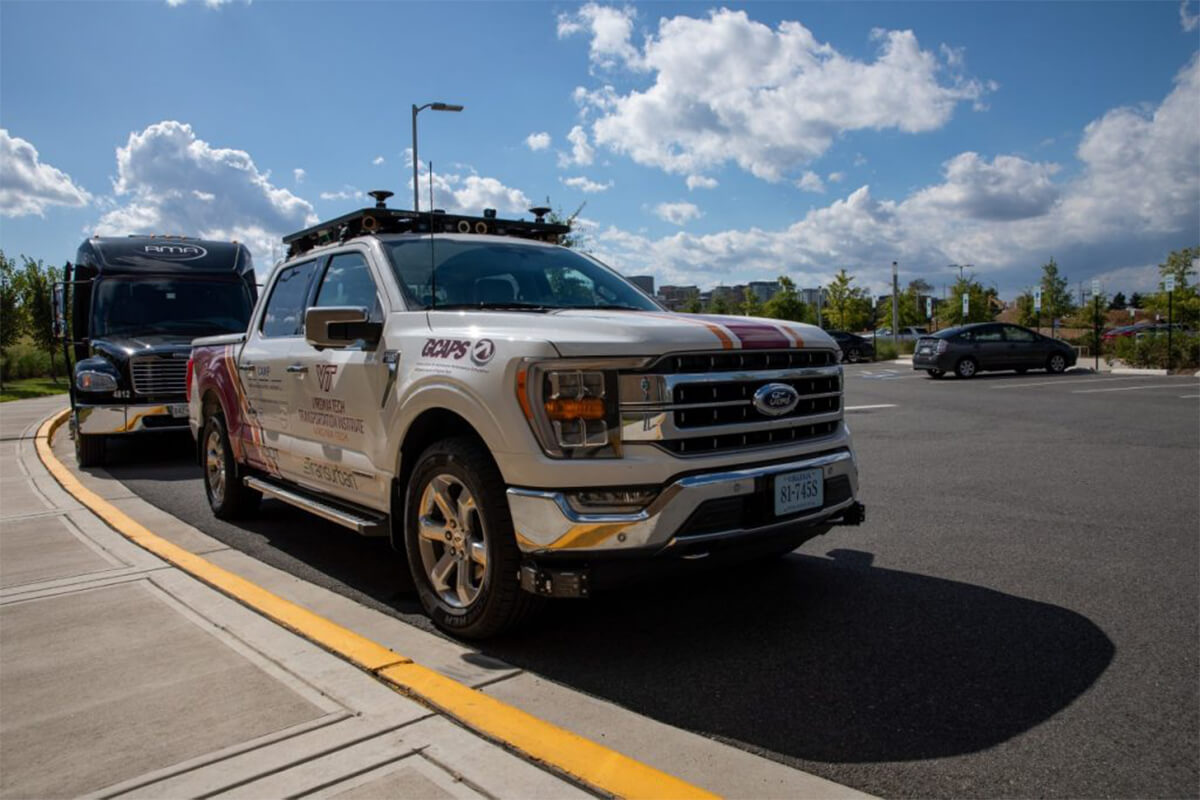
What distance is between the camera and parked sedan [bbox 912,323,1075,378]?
24.3 metres

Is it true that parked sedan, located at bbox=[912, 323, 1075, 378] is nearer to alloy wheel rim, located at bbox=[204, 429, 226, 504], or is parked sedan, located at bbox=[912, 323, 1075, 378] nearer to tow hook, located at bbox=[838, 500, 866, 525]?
alloy wheel rim, located at bbox=[204, 429, 226, 504]

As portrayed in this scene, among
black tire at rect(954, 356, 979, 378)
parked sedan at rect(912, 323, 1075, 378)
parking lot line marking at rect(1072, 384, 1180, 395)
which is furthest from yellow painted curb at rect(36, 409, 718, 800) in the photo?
black tire at rect(954, 356, 979, 378)

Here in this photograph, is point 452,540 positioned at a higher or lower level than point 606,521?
lower

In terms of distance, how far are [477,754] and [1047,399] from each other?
15.9 m

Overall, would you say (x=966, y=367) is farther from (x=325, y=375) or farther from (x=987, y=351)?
(x=325, y=375)

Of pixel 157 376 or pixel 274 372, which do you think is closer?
pixel 274 372

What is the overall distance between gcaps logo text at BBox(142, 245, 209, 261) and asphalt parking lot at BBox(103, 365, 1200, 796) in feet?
16.5

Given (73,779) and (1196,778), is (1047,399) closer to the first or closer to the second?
(1196,778)

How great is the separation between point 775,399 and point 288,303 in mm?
3665

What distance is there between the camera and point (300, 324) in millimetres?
5637

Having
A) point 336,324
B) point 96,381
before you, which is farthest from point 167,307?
point 336,324

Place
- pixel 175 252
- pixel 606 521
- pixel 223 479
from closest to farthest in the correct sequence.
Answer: pixel 606 521 < pixel 223 479 < pixel 175 252

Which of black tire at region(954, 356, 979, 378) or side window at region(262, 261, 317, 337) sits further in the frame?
black tire at region(954, 356, 979, 378)

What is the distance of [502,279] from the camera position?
477cm
